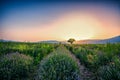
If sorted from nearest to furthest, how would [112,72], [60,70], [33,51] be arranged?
[112,72], [60,70], [33,51]

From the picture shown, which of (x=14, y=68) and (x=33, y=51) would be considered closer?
(x=14, y=68)

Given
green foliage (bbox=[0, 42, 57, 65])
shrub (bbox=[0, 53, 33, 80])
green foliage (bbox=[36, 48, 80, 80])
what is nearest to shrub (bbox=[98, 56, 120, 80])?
green foliage (bbox=[36, 48, 80, 80])

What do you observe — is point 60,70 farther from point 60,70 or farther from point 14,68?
point 14,68

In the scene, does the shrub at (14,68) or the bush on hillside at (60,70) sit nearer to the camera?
the bush on hillside at (60,70)

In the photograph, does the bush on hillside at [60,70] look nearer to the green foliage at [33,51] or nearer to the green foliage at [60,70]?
the green foliage at [60,70]

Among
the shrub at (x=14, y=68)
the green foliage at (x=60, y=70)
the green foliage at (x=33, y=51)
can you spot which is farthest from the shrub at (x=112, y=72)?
the green foliage at (x=33, y=51)

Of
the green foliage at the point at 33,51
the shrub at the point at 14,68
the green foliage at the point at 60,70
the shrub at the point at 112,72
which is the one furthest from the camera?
the green foliage at the point at 33,51

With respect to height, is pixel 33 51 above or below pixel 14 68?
above

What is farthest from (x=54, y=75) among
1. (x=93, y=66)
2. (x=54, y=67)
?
(x=93, y=66)

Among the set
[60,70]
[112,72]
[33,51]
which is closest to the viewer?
[112,72]

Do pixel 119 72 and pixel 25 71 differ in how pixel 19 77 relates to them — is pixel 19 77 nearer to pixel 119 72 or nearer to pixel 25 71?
pixel 25 71

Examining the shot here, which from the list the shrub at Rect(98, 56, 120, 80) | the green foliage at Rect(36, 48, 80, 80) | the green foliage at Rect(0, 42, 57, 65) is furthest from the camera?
the green foliage at Rect(0, 42, 57, 65)

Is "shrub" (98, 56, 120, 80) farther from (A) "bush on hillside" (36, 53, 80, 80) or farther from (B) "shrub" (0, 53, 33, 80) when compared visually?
(B) "shrub" (0, 53, 33, 80)

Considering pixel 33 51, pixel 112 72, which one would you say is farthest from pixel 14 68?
pixel 33 51
